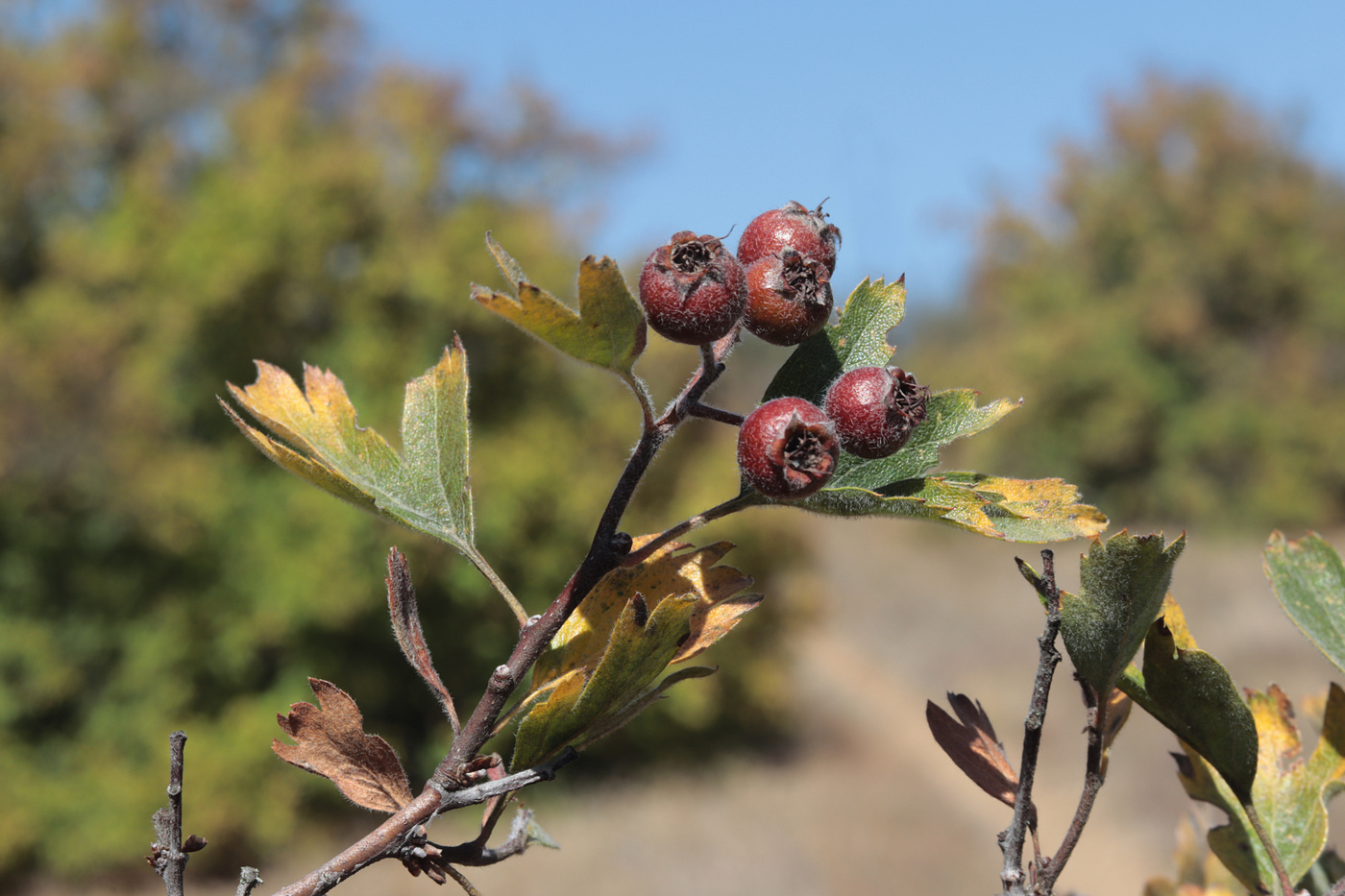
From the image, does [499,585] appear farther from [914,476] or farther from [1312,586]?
[1312,586]

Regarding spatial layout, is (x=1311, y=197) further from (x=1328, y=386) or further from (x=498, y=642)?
(x=498, y=642)

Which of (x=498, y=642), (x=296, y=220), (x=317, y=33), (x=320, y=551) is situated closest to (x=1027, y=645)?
(x=498, y=642)

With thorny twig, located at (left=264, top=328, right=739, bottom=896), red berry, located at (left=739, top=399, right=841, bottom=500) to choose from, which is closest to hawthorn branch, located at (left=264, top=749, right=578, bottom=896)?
thorny twig, located at (left=264, top=328, right=739, bottom=896)

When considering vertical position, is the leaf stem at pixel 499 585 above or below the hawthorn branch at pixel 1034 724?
above

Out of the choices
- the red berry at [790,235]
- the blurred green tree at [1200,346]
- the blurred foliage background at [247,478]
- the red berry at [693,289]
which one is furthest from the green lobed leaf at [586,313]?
the blurred green tree at [1200,346]

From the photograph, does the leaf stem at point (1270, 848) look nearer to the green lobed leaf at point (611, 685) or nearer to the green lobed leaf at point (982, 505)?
the green lobed leaf at point (982, 505)

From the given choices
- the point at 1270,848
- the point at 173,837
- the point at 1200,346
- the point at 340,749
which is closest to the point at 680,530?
the point at 340,749
